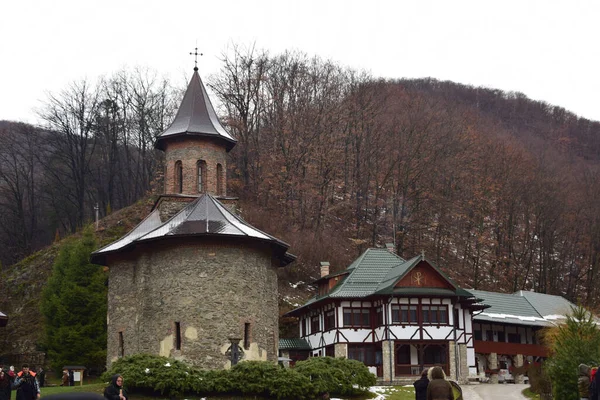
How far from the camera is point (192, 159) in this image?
35.6 m

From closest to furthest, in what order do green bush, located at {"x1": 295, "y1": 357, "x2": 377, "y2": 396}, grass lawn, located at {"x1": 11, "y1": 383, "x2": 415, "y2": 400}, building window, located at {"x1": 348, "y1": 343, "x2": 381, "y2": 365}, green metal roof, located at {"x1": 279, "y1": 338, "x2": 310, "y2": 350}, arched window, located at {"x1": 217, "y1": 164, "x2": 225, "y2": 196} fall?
1. grass lawn, located at {"x1": 11, "y1": 383, "x2": 415, "y2": 400}
2. green bush, located at {"x1": 295, "y1": 357, "x2": 377, "y2": 396}
3. arched window, located at {"x1": 217, "y1": 164, "x2": 225, "y2": 196}
4. building window, located at {"x1": 348, "y1": 343, "x2": 381, "y2": 365}
5. green metal roof, located at {"x1": 279, "y1": 338, "x2": 310, "y2": 350}

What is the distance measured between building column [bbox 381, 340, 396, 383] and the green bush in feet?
31.8

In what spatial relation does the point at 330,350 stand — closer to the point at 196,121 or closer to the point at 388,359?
the point at 388,359

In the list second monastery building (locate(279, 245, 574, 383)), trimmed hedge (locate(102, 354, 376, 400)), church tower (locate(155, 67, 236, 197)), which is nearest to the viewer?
trimmed hedge (locate(102, 354, 376, 400))

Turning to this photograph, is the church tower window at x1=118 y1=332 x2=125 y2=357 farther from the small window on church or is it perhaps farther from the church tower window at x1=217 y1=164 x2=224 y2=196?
the church tower window at x1=217 y1=164 x2=224 y2=196

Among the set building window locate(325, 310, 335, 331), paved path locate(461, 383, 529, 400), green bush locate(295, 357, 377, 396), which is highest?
building window locate(325, 310, 335, 331)

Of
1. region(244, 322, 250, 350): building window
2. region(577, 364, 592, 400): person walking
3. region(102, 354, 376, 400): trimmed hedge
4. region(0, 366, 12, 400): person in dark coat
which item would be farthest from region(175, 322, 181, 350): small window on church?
region(577, 364, 592, 400): person walking

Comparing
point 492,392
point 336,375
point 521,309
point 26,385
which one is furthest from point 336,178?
point 26,385

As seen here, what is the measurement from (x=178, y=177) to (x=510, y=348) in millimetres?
22829

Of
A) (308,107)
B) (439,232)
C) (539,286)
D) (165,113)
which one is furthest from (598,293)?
(165,113)

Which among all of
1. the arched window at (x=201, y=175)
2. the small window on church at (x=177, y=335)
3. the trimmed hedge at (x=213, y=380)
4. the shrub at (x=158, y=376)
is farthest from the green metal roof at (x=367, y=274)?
the shrub at (x=158, y=376)

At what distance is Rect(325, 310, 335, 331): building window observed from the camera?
4057cm

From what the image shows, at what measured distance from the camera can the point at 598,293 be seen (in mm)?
62062

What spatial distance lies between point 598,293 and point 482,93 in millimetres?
56186
